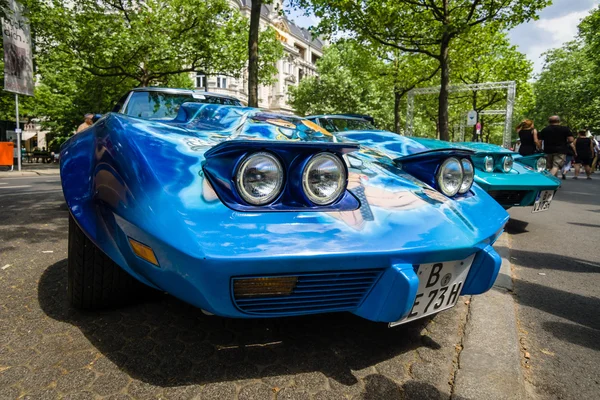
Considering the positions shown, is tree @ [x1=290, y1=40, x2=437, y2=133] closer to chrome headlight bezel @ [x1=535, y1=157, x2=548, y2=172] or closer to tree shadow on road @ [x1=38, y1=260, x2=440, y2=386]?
chrome headlight bezel @ [x1=535, y1=157, x2=548, y2=172]

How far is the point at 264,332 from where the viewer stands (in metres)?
1.95

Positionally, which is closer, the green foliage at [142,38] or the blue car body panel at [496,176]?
the blue car body panel at [496,176]

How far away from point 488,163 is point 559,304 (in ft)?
7.00

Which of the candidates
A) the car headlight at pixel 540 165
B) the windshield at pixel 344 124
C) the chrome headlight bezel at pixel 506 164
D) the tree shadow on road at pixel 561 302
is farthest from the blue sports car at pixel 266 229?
the car headlight at pixel 540 165

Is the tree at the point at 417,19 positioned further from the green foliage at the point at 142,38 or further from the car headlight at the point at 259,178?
the car headlight at the point at 259,178

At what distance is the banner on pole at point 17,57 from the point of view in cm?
1226

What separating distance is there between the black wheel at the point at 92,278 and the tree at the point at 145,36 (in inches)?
522

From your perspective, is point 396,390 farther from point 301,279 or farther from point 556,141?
point 556,141

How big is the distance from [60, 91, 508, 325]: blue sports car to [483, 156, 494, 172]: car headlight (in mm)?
2756

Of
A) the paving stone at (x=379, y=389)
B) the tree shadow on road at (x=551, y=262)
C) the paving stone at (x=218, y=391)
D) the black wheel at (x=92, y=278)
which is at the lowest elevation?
the tree shadow on road at (x=551, y=262)

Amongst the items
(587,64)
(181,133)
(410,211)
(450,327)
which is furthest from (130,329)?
(587,64)

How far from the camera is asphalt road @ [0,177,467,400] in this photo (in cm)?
148

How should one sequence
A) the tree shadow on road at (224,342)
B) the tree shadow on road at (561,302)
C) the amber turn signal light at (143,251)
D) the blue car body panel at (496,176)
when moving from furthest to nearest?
the blue car body panel at (496,176) → the tree shadow on road at (561,302) → the tree shadow on road at (224,342) → the amber turn signal light at (143,251)

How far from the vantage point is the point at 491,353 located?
6.05 feet
